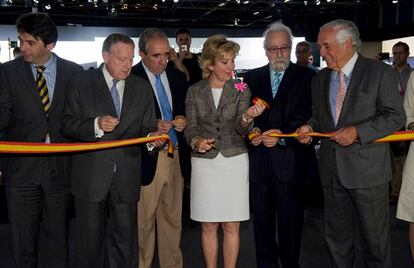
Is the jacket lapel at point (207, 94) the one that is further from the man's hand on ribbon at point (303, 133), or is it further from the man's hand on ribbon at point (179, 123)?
the man's hand on ribbon at point (303, 133)

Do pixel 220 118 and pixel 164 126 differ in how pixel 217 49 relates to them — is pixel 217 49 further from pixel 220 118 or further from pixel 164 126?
pixel 164 126

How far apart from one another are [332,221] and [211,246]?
942mm

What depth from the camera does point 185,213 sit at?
19.8ft

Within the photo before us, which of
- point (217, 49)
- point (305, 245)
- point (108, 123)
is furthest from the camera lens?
point (305, 245)

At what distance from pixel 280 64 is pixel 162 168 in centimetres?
124

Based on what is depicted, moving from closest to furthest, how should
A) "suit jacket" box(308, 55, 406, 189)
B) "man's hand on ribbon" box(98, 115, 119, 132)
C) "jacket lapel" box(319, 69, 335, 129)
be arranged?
1. "man's hand on ribbon" box(98, 115, 119, 132)
2. "suit jacket" box(308, 55, 406, 189)
3. "jacket lapel" box(319, 69, 335, 129)

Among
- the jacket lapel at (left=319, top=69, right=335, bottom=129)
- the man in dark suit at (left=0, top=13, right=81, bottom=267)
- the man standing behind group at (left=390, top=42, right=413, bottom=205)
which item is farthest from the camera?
the man standing behind group at (left=390, top=42, right=413, bottom=205)

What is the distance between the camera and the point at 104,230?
320cm

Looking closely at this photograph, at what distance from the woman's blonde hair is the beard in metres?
0.38

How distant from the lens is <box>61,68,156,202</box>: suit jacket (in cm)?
302

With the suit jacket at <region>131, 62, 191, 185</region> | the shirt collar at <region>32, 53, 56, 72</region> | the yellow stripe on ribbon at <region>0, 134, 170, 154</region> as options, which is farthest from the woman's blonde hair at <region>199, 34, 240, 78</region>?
the shirt collar at <region>32, 53, 56, 72</region>

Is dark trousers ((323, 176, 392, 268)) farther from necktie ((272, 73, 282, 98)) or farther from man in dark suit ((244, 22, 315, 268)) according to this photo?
necktie ((272, 73, 282, 98))

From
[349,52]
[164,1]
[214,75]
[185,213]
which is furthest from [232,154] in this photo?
[164,1]

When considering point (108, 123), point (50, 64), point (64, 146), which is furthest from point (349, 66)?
point (50, 64)
